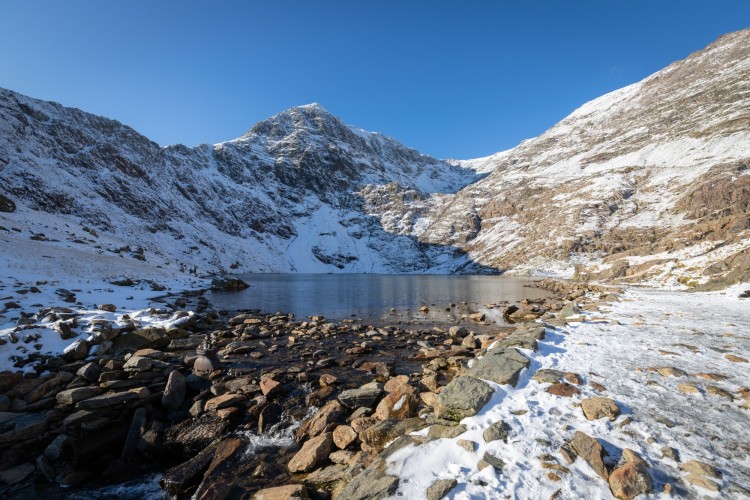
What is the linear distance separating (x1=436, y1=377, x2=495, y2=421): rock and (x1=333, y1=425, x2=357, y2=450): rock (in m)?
2.58

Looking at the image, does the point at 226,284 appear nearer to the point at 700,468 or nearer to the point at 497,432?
the point at 497,432

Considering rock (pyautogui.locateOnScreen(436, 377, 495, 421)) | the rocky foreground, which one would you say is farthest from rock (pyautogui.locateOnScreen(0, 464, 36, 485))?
rock (pyautogui.locateOnScreen(436, 377, 495, 421))

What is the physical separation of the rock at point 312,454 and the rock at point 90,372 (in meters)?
10.4

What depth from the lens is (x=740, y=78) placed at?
13600 centimetres

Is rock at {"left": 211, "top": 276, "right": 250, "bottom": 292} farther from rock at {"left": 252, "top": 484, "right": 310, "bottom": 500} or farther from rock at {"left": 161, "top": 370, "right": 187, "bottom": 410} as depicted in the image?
rock at {"left": 252, "top": 484, "right": 310, "bottom": 500}

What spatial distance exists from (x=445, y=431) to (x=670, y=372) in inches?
274

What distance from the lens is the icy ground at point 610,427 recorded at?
5.39 metres

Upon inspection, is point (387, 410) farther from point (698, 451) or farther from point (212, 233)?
point (212, 233)

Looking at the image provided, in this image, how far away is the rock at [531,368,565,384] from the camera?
8.69 m

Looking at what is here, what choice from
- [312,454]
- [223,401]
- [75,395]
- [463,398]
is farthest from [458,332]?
[75,395]

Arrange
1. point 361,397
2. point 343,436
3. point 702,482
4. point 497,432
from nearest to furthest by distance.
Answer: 1. point 702,482
2. point 497,432
3. point 343,436
4. point 361,397

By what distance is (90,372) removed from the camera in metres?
13.1

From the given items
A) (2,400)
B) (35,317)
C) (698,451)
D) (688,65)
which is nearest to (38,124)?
(35,317)

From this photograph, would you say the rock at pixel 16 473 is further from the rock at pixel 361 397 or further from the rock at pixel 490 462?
the rock at pixel 490 462
